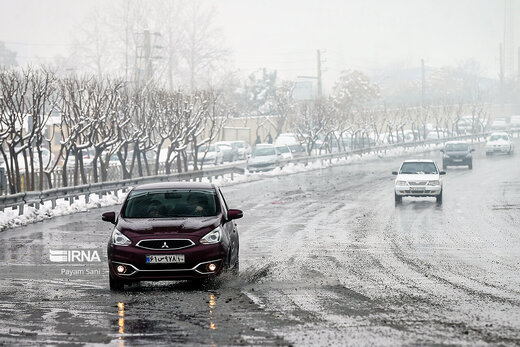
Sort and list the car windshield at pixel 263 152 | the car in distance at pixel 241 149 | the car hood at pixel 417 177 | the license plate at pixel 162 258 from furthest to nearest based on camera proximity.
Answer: the car in distance at pixel 241 149, the car windshield at pixel 263 152, the car hood at pixel 417 177, the license plate at pixel 162 258

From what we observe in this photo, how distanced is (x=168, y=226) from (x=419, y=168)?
20.8 meters

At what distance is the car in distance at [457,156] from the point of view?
174 feet

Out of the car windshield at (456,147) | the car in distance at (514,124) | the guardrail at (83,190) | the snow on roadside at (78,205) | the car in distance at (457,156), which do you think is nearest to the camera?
the snow on roadside at (78,205)

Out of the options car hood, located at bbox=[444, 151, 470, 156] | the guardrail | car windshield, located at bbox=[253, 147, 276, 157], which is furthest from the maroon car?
car hood, located at bbox=[444, 151, 470, 156]

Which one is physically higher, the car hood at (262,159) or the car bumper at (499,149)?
the car hood at (262,159)

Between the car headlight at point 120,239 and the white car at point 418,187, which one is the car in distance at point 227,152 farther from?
the car headlight at point 120,239

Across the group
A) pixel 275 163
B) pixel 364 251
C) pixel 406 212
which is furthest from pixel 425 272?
pixel 275 163

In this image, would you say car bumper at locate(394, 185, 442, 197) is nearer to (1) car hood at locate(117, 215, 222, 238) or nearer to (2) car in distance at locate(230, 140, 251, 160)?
(1) car hood at locate(117, 215, 222, 238)

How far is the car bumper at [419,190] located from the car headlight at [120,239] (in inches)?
752

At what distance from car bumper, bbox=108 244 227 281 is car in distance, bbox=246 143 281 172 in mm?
39592

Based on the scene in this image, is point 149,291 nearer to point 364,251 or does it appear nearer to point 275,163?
point 364,251

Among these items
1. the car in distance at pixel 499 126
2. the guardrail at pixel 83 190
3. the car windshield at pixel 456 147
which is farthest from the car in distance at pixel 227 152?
the car in distance at pixel 499 126

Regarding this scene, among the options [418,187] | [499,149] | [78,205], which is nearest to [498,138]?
[499,149]

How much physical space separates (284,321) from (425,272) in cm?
487
